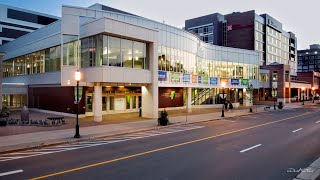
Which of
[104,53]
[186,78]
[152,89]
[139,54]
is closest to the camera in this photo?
[104,53]

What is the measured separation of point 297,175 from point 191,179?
3.77 meters

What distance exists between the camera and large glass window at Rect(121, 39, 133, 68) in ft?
94.9

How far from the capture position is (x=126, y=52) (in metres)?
29.2

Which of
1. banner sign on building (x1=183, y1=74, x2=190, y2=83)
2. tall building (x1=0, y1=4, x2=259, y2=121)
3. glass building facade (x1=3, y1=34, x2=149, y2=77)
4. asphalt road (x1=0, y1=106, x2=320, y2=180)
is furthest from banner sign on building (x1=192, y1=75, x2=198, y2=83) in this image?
asphalt road (x1=0, y1=106, x2=320, y2=180)

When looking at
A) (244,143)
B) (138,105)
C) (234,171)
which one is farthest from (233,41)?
(234,171)

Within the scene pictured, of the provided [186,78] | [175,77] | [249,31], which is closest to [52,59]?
[175,77]

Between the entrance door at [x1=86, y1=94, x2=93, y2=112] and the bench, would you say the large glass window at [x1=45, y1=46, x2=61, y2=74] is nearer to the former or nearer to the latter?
the entrance door at [x1=86, y1=94, x2=93, y2=112]

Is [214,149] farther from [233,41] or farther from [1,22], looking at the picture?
[233,41]

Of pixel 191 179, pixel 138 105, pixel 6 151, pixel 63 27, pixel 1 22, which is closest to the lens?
pixel 191 179

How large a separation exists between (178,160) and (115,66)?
16950mm

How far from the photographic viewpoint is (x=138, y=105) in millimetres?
40469

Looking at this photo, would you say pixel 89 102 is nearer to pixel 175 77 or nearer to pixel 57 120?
pixel 57 120

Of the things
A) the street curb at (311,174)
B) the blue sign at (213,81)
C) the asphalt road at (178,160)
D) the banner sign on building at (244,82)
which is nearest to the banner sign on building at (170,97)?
the blue sign at (213,81)

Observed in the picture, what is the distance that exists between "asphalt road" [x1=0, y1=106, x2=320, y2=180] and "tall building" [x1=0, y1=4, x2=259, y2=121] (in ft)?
41.9
